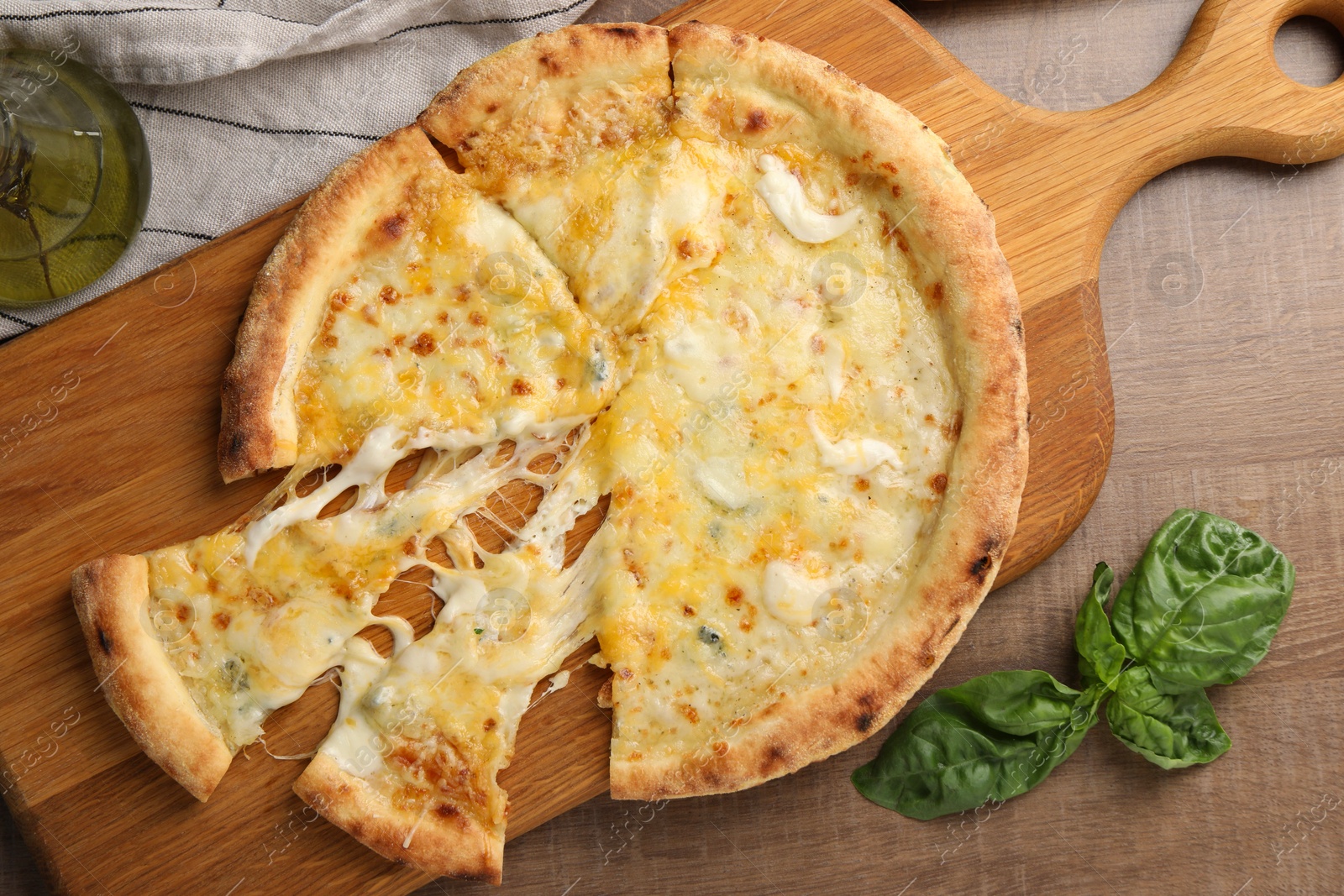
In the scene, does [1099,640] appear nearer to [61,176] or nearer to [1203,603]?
[1203,603]

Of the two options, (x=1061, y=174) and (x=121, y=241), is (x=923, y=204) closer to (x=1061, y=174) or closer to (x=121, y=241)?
(x=1061, y=174)

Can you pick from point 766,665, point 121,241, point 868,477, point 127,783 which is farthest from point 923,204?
point 127,783

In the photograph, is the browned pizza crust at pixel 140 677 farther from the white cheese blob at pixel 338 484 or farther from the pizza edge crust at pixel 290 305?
the pizza edge crust at pixel 290 305

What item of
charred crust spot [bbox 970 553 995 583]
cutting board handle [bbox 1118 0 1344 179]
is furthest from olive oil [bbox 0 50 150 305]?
cutting board handle [bbox 1118 0 1344 179]

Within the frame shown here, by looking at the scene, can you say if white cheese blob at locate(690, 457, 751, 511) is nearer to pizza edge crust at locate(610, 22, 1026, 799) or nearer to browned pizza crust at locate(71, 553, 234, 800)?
pizza edge crust at locate(610, 22, 1026, 799)

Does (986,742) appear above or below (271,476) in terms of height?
below

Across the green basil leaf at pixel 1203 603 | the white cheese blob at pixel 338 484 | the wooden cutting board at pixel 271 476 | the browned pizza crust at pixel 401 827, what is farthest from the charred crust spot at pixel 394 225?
the green basil leaf at pixel 1203 603

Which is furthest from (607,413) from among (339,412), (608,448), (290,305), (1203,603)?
(1203,603)
